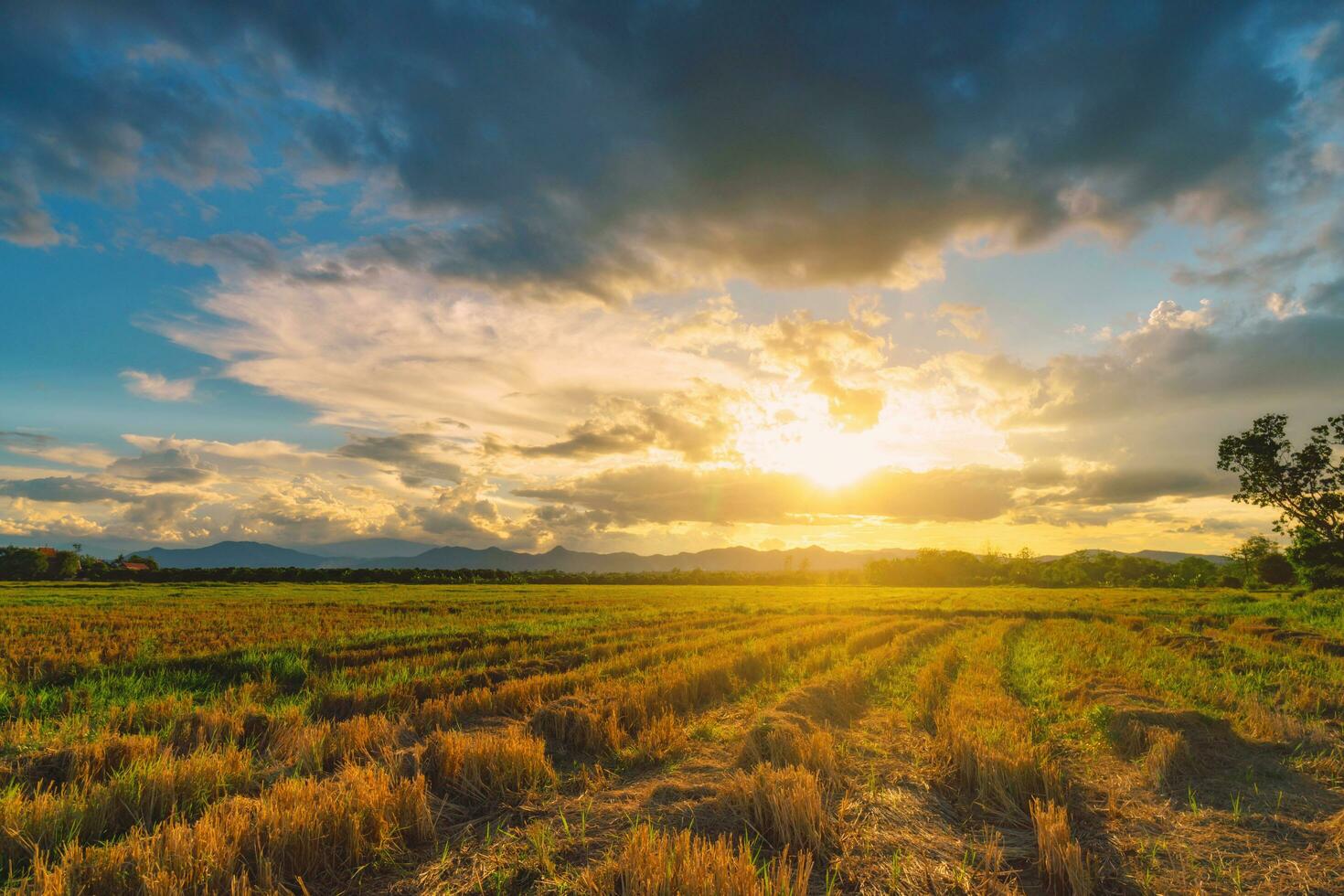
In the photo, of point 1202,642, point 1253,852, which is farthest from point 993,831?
point 1202,642

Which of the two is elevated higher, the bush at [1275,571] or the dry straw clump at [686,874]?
the dry straw clump at [686,874]

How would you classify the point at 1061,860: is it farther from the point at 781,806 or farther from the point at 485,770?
the point at 485,770

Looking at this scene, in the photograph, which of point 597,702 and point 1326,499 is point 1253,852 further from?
point 1326,499

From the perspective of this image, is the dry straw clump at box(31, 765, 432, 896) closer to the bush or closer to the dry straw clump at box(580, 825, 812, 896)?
the dry straw clump at box(580, 825, 812, 896)

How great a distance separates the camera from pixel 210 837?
Answer: 16.4 feet

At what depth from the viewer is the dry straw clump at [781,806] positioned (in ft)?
19.4

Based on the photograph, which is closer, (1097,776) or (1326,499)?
(1097,776)

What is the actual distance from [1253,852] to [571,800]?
699cm

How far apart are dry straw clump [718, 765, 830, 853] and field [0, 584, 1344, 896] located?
25mm

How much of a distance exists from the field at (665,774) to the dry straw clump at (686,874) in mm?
24

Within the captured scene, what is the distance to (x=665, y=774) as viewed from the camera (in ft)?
26.2

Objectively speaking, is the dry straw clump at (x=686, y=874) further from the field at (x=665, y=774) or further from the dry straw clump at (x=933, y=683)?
the dry straw clump at (x=933, y=683)

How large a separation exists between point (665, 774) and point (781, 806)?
2310 millimetres

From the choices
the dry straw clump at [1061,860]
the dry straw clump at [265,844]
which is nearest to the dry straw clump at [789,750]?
the dry straw clump at [1061,860]
